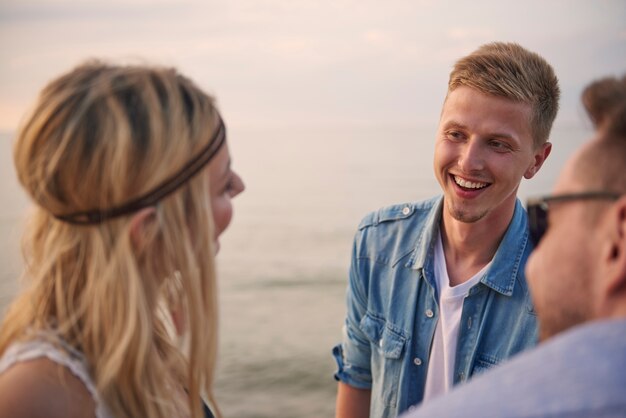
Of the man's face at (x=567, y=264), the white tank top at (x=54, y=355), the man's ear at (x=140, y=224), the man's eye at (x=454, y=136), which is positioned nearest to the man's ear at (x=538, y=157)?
the man's eye at (x=454, y=136)

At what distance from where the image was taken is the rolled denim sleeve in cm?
329

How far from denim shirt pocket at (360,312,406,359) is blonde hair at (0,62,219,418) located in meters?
1.41

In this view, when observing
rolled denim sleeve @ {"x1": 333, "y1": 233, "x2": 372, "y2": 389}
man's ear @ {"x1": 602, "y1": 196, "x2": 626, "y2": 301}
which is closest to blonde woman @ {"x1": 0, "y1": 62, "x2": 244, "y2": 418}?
man's ear @ {"x1": 602, "y1": 196, "x2": 626, "y2": 301}

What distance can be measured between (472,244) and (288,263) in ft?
39.4

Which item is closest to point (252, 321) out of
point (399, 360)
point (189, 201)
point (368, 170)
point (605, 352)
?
point (399, 360)

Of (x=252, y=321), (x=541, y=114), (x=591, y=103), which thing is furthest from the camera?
(x=252, y=321)

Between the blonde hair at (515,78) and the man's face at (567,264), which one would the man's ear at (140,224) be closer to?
the man's face at (567,264)

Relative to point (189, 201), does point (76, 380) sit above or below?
below

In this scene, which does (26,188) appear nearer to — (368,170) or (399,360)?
(399,360)

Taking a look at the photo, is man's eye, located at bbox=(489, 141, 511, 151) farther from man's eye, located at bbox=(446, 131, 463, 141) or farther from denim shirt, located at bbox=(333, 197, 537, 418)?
denim shirt, located at bbox=(333, 197, 537, 418)

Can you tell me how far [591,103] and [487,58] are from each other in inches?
64.9

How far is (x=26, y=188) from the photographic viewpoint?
5.72 feet

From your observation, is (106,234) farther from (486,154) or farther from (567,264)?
(486,154)

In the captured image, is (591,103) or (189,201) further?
(189,201)
